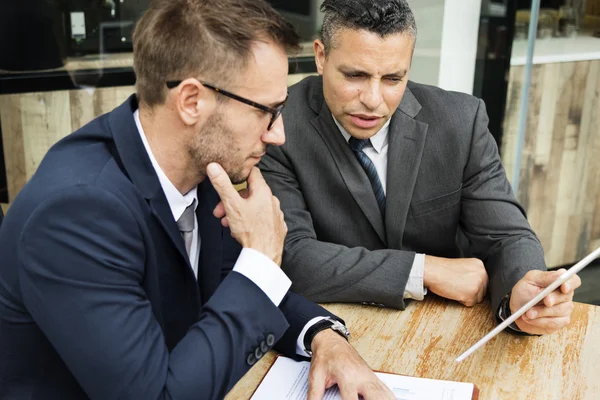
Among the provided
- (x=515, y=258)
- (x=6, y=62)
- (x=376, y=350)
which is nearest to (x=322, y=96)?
(x=515, y=258)

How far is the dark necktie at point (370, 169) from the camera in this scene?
6.20 ft

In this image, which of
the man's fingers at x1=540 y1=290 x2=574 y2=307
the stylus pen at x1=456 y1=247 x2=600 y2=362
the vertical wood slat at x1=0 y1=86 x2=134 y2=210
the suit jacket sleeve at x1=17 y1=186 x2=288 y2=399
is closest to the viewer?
the suit jacket sleeve at x1=17 y1=186 x2=288 y2=399

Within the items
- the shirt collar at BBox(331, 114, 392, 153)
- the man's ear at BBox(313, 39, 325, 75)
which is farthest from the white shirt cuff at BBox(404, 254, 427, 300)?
the man's ear at BBox(313, 39, 325, 75)

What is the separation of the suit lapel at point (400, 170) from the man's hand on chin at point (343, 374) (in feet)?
1.89

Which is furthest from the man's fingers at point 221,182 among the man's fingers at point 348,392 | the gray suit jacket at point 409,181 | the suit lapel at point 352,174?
the suit lapel at point 352,174

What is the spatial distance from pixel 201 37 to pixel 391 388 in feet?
2.35

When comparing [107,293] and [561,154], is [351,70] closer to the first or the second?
[107,293]

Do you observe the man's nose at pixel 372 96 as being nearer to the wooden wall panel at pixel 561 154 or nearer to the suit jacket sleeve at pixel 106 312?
the suit jacket sleeve at pixel 106 312

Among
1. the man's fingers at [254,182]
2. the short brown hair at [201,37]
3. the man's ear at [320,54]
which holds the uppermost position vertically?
the short brown hair at [201,37]

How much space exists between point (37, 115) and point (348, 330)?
7.48 feet

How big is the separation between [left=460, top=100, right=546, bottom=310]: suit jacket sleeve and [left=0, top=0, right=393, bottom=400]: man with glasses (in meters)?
0.58

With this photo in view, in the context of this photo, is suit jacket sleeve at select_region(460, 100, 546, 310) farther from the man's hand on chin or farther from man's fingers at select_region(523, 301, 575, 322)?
the man's hand on chin

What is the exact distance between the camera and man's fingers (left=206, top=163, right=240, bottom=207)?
128cm

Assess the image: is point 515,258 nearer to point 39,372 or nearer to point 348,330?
point 348,330
